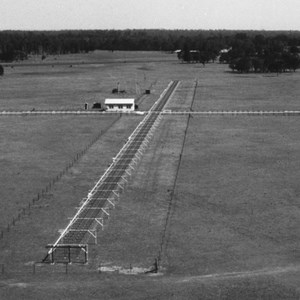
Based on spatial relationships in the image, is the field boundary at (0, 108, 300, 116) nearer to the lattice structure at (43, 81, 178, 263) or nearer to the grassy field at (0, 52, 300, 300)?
the grassy field at (0, 52, 300, 300)

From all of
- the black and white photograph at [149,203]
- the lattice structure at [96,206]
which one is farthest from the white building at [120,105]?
the lattice structure at [96,206]

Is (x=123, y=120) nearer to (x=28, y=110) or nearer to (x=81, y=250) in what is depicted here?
(x=28, y=110)

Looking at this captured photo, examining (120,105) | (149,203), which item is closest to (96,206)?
(149,203)

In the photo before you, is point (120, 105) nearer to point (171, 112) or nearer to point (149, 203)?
point (171, 112)

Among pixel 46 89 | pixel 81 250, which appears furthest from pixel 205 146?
pixel 46 89

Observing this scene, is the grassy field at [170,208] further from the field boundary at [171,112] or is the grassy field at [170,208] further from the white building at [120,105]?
the white building at [120,105]

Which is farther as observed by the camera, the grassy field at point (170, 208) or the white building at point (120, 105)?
the white building at point (120, 105)
